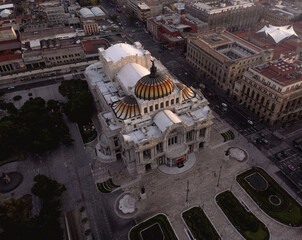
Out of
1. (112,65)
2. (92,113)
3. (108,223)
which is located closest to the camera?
(108,223)

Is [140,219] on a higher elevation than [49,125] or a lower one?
lower

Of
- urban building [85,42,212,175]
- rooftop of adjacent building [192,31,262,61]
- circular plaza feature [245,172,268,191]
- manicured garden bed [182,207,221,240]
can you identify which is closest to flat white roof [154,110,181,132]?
urban building [85,42,212,175]

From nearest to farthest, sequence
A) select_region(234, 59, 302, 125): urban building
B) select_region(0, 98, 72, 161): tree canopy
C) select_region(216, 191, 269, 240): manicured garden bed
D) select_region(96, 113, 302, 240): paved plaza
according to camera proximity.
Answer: select_region(216, 191, 269, 240): manicured garden bed, select_region(96, 113, 302, 240): paved plaza, select_region(0, 98, 72, 161): tree canopy, select_region(234, 59, 302, 125): urban building

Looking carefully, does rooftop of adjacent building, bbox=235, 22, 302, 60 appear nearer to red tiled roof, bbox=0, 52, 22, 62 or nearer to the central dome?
the central dome

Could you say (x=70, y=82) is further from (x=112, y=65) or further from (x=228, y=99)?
(x=228, y=99)

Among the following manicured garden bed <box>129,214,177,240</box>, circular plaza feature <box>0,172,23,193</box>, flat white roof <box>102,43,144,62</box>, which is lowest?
manicured garden bed <box>129,214,177,240</box>

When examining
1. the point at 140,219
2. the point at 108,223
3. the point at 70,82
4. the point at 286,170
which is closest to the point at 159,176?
the point at 140,219
